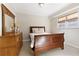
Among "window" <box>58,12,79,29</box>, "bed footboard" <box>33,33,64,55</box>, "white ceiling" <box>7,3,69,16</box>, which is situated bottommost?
"bed footboard" <box>33,33,64,55</box>

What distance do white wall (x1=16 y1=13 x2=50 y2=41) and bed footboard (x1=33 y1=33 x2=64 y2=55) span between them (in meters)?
2.26

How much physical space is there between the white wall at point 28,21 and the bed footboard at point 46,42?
226cm

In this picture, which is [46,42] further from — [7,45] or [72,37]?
[72,37]

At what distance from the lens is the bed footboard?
9.93 feet

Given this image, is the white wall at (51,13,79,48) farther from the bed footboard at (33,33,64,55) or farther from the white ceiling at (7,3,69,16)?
the white ceiling at (7,3,69,16)

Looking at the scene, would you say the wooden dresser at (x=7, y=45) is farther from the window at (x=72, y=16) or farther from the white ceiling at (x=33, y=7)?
the window at (x=72, y=16)

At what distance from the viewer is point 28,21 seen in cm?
559

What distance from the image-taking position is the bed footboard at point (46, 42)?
9.93ft

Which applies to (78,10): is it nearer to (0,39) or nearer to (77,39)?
(77,39)

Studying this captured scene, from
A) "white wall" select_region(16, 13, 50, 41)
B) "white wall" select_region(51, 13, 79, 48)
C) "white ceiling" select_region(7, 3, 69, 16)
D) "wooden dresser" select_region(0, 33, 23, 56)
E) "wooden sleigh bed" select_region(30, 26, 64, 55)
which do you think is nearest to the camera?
"wooden dresser" select_region(0, 33, 23, 56)

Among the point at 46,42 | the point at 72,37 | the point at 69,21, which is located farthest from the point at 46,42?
the point at 69,21

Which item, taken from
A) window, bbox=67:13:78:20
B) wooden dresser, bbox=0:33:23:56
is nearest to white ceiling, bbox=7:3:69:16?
window, bbox=67:13:78:20

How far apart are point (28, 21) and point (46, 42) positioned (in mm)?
2673

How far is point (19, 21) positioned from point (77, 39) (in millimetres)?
3237
